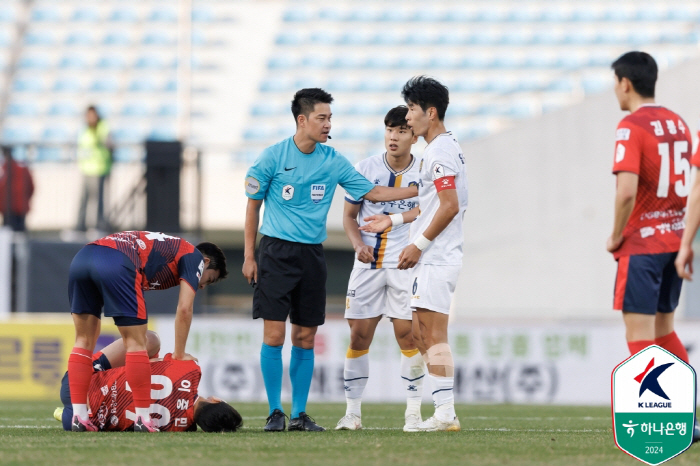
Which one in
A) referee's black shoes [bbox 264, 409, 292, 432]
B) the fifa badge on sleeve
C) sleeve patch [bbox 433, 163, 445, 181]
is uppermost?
sleeve patch [bbox 433, 163, 445, 181]

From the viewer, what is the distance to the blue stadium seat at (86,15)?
3098 cm

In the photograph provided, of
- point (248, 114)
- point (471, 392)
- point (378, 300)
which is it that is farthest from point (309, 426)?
point (248, 114)

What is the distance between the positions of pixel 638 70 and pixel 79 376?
3950 millimetres

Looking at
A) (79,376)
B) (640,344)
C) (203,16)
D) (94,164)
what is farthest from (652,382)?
(203,16)

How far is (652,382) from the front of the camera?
4.26 meters

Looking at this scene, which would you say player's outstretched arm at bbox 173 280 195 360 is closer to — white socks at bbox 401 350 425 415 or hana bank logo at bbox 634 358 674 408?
white socks at bbox 401 350 425 415

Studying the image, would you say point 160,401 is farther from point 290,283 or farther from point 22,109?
point 22,109

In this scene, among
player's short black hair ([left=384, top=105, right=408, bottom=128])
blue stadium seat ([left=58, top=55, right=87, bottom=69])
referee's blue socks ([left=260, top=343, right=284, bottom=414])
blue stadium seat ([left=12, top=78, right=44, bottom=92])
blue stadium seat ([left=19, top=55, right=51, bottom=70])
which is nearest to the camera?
referee's blue socks ([left=260, top=343, right=284, bottom=414])

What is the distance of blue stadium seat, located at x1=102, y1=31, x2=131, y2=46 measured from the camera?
3014cm

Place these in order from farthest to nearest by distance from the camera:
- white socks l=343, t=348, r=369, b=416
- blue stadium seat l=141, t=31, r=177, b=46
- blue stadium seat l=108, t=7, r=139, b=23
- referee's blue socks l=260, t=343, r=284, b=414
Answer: blue stadium seat l=108, t=7, r=139, b=23 < blue stadium seat l=141, t=31, r=177, b=46 < white socks l=343, t=348, r=369, b=416 < referee's blue socks l=260, t=343, r=284, b=414

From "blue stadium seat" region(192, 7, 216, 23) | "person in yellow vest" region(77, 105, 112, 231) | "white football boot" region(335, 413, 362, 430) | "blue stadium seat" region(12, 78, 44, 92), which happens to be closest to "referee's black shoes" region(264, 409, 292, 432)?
"white football boot" region(335, 413, 362, 430)

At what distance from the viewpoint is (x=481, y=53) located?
2777 centimetres

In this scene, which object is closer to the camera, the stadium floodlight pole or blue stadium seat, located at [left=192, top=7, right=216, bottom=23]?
the stadium floodlight pole

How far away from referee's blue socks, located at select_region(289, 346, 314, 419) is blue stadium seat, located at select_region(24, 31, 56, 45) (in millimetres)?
26057
